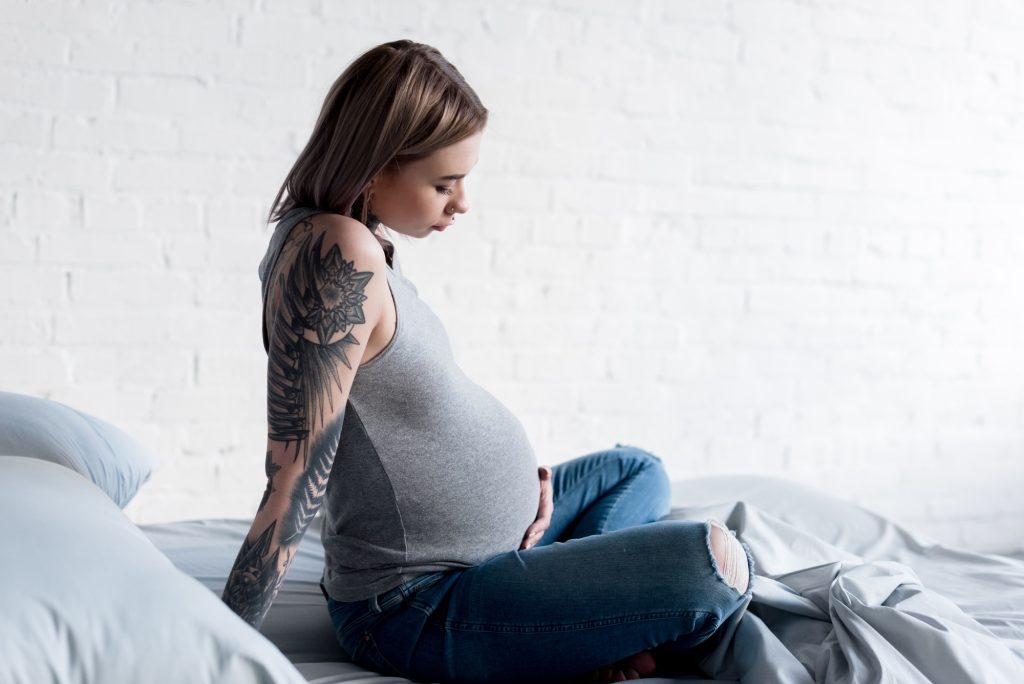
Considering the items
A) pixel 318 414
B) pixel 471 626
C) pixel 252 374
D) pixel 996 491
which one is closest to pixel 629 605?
pixel 471 626

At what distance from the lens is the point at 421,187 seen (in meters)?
1.28

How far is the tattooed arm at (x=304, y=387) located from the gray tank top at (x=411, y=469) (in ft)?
0.23

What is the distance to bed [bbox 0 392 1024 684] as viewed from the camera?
34.5 inches

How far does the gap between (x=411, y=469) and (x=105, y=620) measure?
45 centimetres

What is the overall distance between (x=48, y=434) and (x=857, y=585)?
1.05m

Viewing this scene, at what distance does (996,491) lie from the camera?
3.18 metres

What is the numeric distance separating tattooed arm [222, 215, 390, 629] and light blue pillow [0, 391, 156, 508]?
375mm

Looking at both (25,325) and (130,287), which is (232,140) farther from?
(25,325)

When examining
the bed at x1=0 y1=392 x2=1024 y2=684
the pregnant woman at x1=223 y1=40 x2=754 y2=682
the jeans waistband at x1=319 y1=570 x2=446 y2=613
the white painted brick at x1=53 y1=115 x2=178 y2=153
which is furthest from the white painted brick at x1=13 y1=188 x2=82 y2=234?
the jeans waistband at x1=319 y1=570 x2=446 y2=613

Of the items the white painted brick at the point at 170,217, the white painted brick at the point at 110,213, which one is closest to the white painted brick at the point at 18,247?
the white painted brick at the point at 110,213

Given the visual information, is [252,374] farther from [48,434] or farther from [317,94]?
[48,434]

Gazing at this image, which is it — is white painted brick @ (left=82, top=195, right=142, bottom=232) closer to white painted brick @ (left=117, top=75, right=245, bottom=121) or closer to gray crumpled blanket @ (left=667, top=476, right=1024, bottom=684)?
white painted brick @ (left=117, top=75, right=245, bottom=121)

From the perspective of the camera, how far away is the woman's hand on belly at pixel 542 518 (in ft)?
4.77

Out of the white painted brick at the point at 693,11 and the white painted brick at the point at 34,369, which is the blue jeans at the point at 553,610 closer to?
the white painted brick at the point at 34,369
